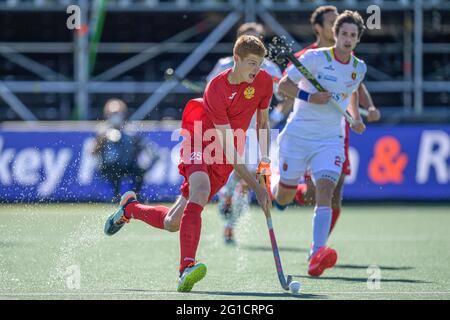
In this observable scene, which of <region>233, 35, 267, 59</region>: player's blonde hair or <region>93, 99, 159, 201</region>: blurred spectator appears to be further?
<region>93, 99, 159, 201</region>: blurred spectator

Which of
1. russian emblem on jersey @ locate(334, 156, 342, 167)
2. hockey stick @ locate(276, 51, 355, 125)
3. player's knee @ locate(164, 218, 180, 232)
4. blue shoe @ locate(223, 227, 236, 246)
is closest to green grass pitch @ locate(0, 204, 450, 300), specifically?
blue shoe @ locate(223, 227, 236, 246)

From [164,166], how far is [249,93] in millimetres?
6826

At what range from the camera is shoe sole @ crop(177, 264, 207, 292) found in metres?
6.01

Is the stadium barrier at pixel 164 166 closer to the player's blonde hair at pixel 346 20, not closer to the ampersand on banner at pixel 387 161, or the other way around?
the ampersand on banner at pixel 387 161

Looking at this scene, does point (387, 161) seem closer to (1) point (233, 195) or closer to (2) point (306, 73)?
(1) point (233, 195)

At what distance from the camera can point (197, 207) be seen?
6348mm

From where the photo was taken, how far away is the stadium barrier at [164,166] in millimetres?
13086

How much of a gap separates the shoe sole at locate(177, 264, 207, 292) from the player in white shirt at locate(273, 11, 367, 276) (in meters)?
1.55

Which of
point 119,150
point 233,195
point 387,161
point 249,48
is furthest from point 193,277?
A: point 387,161

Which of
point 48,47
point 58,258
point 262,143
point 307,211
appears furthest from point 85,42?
point 262,143

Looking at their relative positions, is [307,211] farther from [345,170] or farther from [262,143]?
[262,143]

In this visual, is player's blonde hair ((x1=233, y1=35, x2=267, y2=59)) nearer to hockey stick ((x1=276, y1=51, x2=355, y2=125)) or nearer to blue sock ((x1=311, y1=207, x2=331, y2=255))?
hockey stick ((x1=276, y1=51, x2=355, y2=125))

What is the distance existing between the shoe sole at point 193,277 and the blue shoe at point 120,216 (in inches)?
55.3

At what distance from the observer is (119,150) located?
1230 centimetres
